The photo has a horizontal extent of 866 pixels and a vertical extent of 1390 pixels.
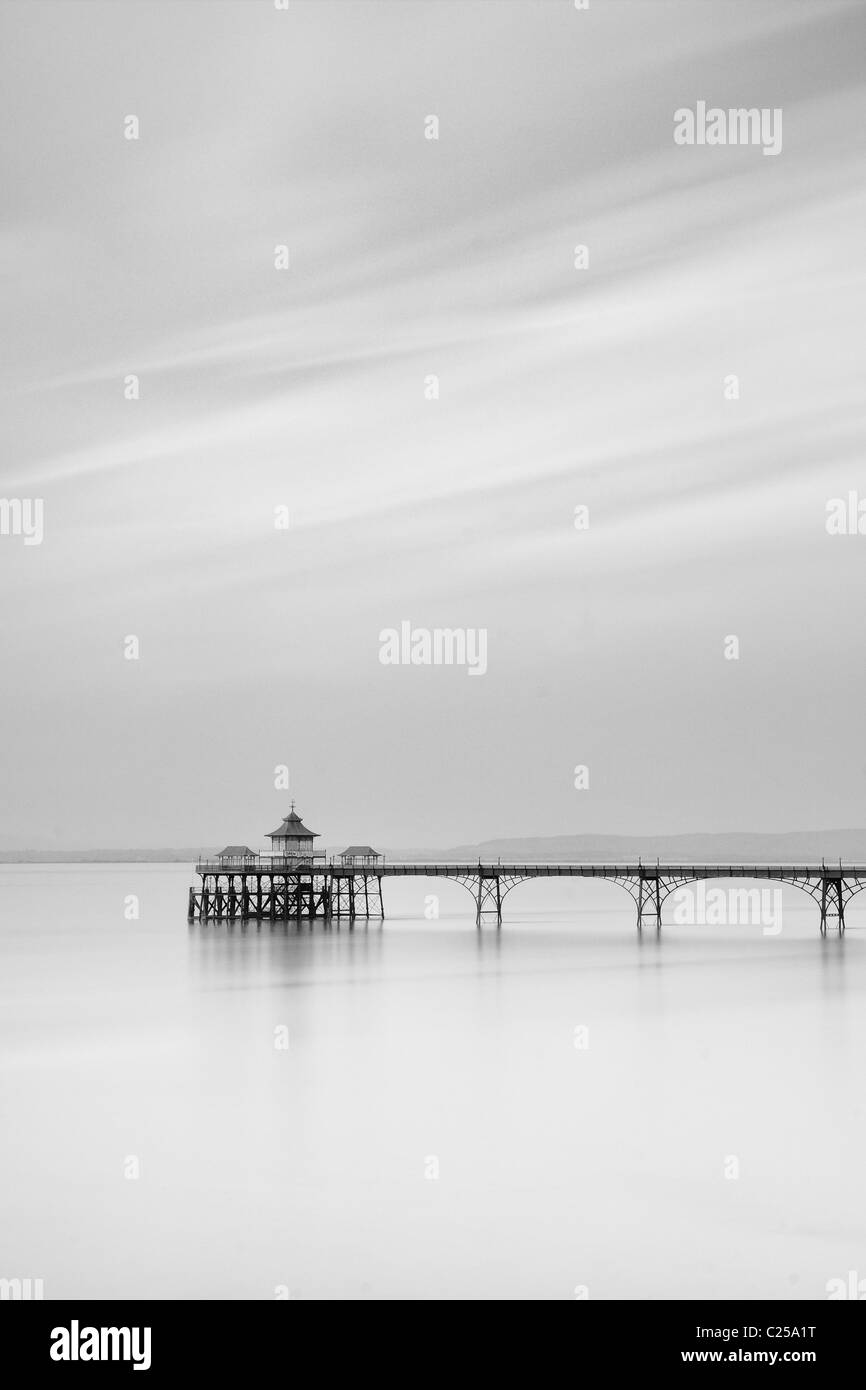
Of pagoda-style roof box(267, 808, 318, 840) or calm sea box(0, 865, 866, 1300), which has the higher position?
pagoda-style roof box(267, 808, 318, 840)

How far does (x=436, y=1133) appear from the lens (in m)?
23.7

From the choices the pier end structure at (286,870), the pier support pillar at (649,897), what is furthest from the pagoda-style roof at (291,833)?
the pier support pillar at (649,897)

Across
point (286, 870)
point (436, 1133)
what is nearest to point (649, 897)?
point (286, 870)

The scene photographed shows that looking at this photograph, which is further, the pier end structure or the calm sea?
the pier end structure

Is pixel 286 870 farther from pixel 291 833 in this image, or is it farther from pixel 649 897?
pixel 649 897

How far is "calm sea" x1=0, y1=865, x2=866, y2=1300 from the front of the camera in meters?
17.5

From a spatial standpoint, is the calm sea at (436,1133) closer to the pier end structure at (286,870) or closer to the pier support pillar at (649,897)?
the pier support pillar at (649,897)

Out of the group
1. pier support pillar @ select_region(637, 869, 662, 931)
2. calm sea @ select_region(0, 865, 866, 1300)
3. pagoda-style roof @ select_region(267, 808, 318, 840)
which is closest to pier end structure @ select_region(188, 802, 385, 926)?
pagoda-style roof @ select_region(267, 808, 318, 840)

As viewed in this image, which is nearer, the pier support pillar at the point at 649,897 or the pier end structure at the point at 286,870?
the pier support pillar at the point at 649,897

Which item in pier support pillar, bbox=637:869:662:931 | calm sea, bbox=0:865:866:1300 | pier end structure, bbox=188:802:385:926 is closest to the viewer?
calm sea, bbox=0:865:866:1300

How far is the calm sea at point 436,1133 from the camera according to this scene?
17.5m

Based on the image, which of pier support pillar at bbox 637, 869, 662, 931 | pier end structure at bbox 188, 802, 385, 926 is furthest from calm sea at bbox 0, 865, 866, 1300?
pier end structure at bbox 188, 802, 385, 926

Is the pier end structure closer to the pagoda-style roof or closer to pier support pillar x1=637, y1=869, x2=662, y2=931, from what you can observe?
the pagoda-style roof

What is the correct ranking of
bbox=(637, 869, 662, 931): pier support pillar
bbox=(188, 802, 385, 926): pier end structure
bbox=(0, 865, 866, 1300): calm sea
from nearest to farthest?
1. bbox=(0, 865, 866, 1300): calm sea
2. bbox=(637, 869, 662, 931): pier support pillar
3. bbox=(188, 802, 385, 926): pier end structure
